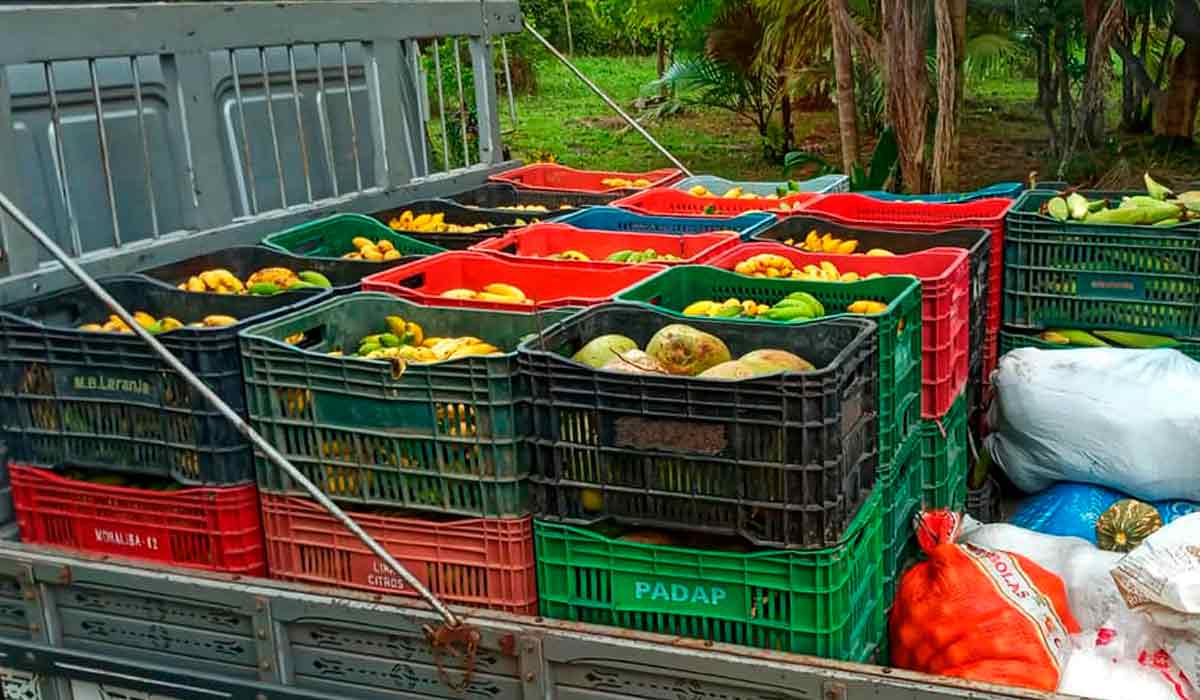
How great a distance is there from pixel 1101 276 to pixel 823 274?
1154 millimetres

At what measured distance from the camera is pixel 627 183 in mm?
6160

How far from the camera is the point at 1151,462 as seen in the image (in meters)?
4.12

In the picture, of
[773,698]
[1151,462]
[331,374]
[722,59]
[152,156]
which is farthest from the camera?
[722,59]

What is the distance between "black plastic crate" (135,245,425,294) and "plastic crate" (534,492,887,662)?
57.2 inches

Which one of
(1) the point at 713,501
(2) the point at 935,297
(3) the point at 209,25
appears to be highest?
(3) the point at 209,25

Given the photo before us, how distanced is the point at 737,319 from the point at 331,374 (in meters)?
1.09

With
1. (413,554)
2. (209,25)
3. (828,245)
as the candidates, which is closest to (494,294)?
(413,554)

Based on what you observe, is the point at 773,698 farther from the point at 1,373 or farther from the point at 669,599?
the point at 1,373

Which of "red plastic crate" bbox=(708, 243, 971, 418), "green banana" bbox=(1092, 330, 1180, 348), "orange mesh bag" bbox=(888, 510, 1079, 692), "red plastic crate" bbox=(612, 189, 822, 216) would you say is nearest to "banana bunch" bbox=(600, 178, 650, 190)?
"red plastic crate" bbox=(612, 189, 822, 216)

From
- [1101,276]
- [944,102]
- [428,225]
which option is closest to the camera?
[1101,276]

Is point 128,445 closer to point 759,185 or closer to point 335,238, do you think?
point 335,238

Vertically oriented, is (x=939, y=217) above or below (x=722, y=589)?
above

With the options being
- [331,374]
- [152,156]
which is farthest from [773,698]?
[152,156]

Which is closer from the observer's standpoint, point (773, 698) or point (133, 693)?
point (773, 698)
